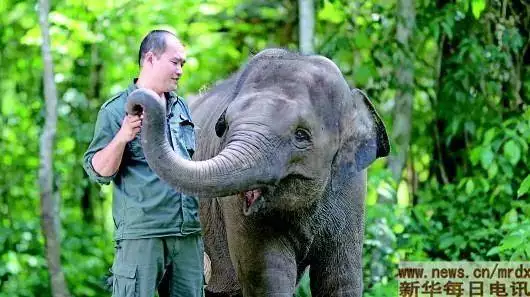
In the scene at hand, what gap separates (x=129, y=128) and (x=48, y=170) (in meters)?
3.73

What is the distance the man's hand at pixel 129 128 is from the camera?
5.05m

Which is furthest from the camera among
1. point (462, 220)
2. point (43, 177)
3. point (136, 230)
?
point (462, 220)

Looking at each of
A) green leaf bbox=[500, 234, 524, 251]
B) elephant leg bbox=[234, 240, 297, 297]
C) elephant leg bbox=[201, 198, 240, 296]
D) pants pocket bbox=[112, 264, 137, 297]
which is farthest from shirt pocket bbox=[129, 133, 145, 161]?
green leaf bbox=[500, 234, 524, 251]

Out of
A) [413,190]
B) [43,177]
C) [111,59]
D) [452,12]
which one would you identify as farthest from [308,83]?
[111,59]

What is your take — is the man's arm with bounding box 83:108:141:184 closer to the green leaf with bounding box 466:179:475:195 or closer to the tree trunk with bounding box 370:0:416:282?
the green leaf with bounding box 466:179:475:195

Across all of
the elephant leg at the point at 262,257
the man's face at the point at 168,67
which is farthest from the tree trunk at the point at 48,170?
the man's face at the point at 168,67

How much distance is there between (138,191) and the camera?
5.36 m

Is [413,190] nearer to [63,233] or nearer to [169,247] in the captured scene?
[63,233]

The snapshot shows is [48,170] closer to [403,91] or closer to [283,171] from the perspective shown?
[403,91]

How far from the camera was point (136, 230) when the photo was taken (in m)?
5.34

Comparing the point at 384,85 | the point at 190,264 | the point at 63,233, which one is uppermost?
the point at 384,85

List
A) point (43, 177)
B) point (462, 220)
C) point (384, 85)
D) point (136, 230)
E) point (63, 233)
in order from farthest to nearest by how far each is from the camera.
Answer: point (63, 233)
point (384, 85)
point (462, 220)
point (43, 177)
point (136, 230)

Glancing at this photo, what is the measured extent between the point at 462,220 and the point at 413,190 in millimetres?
1873

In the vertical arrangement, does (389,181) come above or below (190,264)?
above
